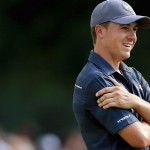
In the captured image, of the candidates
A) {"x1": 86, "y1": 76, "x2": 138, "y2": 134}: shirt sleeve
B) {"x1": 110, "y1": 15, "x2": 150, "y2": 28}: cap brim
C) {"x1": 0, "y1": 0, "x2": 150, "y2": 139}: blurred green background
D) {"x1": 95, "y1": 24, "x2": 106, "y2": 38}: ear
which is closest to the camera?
{"x1": 86, "y1": 76, "x2": 138, "y2": 134}: shirt sleeve

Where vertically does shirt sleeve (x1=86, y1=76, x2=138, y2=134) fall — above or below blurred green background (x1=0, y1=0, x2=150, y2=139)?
above

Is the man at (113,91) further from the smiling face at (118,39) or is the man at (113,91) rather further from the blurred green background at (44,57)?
the blurred green background at (44,57)

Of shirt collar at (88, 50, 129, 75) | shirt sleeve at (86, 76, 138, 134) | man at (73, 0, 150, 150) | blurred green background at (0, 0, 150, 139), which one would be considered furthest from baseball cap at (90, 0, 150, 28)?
blurred green background at (0, 0, 150, 139)

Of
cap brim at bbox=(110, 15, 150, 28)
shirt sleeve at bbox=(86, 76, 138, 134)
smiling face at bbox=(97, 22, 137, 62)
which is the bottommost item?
shirt sleeve at bbox=(86, 76, 138, 134)

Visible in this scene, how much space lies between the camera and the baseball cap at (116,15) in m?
4.96

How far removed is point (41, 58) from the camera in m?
11.3

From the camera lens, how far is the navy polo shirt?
4.77 meters

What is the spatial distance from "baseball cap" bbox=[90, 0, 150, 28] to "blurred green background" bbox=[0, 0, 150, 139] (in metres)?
5.71

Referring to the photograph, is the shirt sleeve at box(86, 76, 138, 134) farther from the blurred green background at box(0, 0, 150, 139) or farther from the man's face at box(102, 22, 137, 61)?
the blurred green background at box(0, 0, 150, 139)

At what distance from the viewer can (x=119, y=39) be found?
4984 millimetres

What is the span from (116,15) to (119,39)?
150 mm

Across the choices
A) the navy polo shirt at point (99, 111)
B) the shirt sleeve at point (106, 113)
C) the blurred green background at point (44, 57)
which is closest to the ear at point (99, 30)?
the navy polo shirt at point (99, 111)

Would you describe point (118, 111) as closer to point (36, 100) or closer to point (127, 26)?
point (127, 26)

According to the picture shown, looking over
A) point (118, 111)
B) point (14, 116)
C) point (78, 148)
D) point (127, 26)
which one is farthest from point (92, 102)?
point (14, 116)
